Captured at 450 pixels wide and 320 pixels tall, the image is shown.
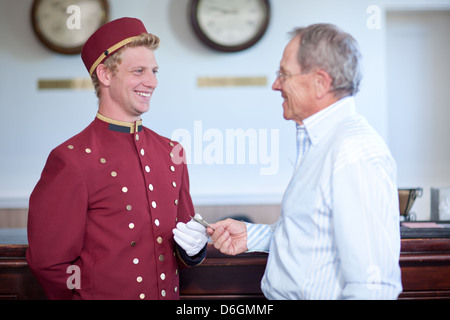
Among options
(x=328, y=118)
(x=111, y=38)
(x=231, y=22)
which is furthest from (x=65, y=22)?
(x=328, y=118)

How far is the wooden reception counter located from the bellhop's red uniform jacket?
0.21m

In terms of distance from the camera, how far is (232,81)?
3.09 m

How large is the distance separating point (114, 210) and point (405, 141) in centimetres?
257

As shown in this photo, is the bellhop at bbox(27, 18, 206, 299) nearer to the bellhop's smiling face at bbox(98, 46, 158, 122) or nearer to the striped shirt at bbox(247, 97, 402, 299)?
the bellhop's smiling face at bbox(98, 46, 158, 122)

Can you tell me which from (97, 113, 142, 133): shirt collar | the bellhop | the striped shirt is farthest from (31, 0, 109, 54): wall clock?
the striped shirt

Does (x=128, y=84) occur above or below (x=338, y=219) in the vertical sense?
above

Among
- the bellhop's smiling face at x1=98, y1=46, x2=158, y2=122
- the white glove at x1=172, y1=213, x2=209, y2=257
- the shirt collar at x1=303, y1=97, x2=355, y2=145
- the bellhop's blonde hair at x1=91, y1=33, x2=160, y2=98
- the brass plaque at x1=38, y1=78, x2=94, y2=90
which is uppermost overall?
the brass plaque at x1=38, y1=78, x2=94, y2=90

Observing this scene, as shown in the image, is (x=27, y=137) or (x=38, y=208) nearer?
(x=38, y=208)

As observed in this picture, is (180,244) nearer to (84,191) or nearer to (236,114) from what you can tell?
(84,191)

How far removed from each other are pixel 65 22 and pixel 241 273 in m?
2.05

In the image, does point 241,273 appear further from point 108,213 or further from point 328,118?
point 328,118

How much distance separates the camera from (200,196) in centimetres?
309

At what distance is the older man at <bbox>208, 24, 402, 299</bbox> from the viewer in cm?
103
